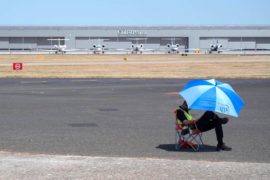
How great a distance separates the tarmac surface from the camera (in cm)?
869

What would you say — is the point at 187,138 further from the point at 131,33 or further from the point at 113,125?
the point at 131,33

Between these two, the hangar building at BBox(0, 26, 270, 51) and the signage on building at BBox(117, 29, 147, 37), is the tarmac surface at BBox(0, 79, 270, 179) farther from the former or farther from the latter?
the signage on building at BBox(117, 29, 147, 37)

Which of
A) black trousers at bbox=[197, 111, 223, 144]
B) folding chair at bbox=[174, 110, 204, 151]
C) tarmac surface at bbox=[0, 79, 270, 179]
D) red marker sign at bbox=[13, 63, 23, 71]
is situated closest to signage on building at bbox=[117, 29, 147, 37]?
red marker sign at bbox=[13, 63, 23, 71]

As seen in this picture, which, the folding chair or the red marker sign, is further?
the red marker sign

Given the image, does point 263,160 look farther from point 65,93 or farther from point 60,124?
point 65,93

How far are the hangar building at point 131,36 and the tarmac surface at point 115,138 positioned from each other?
99.2 metres

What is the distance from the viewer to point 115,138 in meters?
12.3

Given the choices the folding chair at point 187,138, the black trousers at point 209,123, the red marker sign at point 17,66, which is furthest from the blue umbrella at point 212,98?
the red marker sign at point 17,66

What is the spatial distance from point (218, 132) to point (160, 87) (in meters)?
16.8

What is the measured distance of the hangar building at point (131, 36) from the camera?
12075cm

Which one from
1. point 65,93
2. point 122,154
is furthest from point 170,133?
point 65,93

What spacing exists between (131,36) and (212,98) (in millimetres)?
112990

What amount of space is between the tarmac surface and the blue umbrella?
0.91m

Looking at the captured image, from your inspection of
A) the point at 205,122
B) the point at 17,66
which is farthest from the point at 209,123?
the point at 17,66
